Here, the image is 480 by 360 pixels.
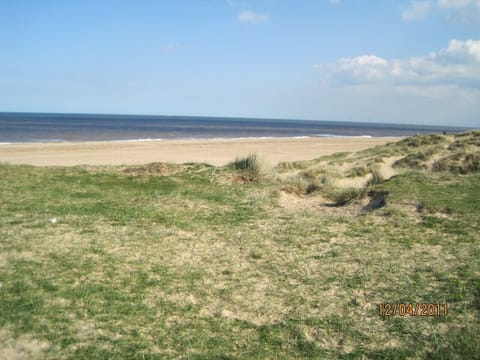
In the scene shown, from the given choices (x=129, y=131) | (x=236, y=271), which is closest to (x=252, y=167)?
(x=236, y=271)

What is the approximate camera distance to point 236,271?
5.47 m

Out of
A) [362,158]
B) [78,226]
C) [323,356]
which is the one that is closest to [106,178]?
[78,226]

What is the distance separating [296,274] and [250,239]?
1.57 metres

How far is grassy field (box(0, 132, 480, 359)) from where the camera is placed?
12.5ft

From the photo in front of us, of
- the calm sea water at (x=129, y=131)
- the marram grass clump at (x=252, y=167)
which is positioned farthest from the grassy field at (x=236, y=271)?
the calm sea water at (x=129, y=131)

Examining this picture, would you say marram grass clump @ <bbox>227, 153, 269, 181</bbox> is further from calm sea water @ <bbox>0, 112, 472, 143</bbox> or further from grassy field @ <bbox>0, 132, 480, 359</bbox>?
calm sea water @ <bbox>0, 112, 472, 143</bbox>

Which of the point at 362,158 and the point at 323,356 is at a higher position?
the point at 362,158

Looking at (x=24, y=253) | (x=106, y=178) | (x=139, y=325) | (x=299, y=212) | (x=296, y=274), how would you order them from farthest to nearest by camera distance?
1. (x=106, y=178)
2. (x=299, y=212)
3. (x=24, y=253)
4. (x=296, y=274)
5. (x=139, y=325)

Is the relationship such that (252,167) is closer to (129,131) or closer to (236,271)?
(236,271)

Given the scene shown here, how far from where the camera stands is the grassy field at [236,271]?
3.80 metres

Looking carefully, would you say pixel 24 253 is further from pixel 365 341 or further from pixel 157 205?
pixel 365 341

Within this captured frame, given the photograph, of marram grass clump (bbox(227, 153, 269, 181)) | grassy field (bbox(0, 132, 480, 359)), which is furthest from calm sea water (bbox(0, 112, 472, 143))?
grassy field (bbox(0, 132, 480, 359))

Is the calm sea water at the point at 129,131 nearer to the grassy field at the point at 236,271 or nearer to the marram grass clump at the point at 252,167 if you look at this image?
the marram grass clump at the point at 252,167

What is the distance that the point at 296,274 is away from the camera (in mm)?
5371
